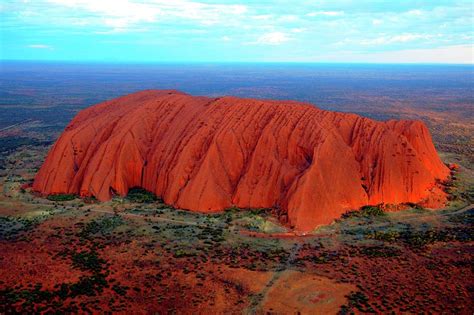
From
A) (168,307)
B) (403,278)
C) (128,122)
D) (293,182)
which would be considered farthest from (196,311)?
(128,122)

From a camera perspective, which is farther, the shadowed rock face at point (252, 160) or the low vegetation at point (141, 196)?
the low vegetation at point (141, 196)

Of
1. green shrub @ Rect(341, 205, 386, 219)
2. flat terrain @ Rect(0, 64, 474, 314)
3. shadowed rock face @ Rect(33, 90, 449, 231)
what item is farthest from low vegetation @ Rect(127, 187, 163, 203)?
green shrub @ Rect(341, 205, 386, 219)

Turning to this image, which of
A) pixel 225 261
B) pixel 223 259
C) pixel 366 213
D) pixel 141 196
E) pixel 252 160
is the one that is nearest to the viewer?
pixel 225 261

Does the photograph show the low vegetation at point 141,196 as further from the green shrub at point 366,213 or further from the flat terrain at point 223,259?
the green shrub at point 366,213

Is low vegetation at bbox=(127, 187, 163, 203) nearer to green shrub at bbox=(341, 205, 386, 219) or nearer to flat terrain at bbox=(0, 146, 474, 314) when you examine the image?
flat terrain at bbox=(0, 146, 474, 314)

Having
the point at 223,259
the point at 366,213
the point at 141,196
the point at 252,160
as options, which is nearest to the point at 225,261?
the point at 223,259

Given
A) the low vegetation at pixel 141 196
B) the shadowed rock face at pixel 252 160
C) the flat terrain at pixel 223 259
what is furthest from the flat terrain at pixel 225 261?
the shadowed rock face at pixel 252 160

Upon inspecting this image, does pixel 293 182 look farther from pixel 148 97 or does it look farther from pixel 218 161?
pixel 148 97

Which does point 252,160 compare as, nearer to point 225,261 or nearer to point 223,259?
point 223,259
